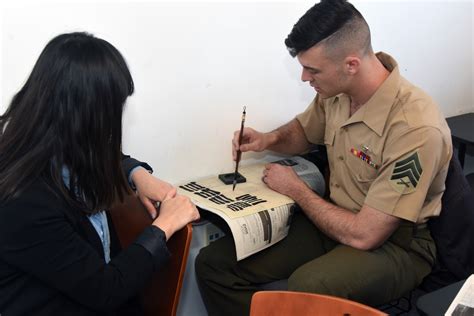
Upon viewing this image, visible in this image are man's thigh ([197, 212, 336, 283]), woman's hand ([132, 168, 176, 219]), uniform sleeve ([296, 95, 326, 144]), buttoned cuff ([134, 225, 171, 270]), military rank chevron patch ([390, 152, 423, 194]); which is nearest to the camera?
buttoned cuff ([134, 225, 171, 270])

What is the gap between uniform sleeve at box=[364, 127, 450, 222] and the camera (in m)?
1.32

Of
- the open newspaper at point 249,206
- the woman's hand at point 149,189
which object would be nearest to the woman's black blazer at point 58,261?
the woman's hand at point 149,189

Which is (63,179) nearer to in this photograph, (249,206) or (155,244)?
(155,244)

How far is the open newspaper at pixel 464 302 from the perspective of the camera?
923mm

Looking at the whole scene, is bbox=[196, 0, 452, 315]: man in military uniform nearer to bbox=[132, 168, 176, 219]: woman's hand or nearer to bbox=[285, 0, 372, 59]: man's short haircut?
bbox=[285, 0, 372, 59]: man's short haircut

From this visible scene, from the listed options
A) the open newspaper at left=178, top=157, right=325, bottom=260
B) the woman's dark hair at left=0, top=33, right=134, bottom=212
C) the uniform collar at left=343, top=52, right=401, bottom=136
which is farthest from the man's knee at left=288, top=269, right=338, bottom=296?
the woman's dark hair at left=0, top=33, right=134, bottom=212

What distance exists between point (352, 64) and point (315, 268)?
1.95ft

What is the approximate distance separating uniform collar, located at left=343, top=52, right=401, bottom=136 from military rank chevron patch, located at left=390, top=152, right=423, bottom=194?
0.13m

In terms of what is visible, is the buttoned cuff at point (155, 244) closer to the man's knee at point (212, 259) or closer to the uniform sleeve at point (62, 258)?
the uniform sleeve at point (62, 258)

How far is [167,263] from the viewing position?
3.79ft

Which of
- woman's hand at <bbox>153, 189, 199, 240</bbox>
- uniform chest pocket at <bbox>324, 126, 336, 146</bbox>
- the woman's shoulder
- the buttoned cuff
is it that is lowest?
the buttoned cuff

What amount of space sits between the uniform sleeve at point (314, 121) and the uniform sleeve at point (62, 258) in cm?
93

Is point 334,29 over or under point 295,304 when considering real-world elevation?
over

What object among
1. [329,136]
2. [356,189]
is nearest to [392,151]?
[356,189]
